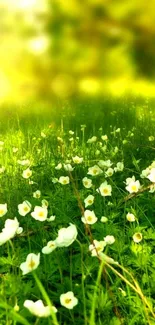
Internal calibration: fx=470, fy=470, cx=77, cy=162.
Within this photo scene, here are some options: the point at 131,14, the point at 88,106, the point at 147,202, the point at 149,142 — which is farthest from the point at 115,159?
the point at 131,14

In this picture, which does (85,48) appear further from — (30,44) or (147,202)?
(147,202)

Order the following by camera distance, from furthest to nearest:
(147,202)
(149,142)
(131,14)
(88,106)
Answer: (88,106) < (149,142) < (147,202) < (131,14)

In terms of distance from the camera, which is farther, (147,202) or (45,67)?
(147,202)

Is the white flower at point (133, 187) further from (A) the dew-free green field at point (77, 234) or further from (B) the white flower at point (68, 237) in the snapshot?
(B) the white flower at point (68, 237)

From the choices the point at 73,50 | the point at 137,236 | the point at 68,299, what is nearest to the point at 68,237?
the point at 68,299

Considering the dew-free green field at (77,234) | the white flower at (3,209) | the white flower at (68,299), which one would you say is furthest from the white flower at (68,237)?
the white flower at (3,209)

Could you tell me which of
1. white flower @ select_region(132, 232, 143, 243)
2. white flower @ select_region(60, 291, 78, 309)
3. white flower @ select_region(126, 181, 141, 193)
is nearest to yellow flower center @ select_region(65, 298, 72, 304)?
white flower @ select_region(60, 291, 78, 309)
